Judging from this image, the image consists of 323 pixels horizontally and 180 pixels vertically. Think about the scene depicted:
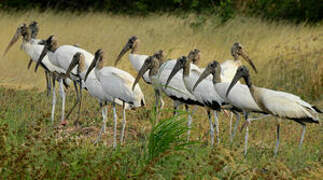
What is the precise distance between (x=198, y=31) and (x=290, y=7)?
15.8 feet

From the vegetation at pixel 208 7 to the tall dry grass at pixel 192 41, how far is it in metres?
1.44

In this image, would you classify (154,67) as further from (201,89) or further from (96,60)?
(201,89)

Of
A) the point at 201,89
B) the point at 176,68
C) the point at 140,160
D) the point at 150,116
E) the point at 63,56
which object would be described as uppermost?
the point at 63,56

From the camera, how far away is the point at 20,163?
5.61 meters

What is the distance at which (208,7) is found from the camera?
22.5m

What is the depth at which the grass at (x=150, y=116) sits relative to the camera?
590cm

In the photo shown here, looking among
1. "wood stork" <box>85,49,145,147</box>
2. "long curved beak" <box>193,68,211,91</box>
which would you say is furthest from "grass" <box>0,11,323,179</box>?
"long curved beak" <box>193,68,211,91</box>

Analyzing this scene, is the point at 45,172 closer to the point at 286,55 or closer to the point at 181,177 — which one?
the point at 181,177

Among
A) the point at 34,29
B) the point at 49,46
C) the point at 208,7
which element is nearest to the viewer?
the point at 49,46

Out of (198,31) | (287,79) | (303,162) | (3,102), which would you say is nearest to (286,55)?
(287,79)

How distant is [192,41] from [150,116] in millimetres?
6684

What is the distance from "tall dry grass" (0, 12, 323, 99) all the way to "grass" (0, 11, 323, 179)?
0.02 meters

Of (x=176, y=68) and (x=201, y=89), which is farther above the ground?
(x=176, y=68)

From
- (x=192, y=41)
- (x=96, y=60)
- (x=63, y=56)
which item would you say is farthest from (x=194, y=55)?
(x=192, y=41)
